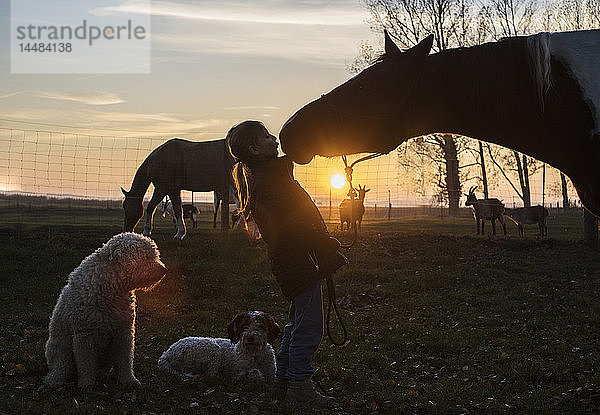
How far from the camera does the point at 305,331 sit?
5.16 metres

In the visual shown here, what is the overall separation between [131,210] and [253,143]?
10.8 meters

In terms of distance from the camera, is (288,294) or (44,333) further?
(44,333)

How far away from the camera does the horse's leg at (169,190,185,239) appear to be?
1572cm

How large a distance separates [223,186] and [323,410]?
11883mm

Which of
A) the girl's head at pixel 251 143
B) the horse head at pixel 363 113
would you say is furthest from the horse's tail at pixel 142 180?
the horse head at pixel 363 113

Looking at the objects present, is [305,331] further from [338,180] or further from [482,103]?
[482,103]

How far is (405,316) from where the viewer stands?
10.1 metres

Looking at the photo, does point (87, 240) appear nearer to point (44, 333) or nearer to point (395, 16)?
point (44, 333)

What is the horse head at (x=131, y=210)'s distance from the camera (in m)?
15.1

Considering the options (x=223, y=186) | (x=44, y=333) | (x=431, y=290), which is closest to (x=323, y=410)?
(x=44, y=333)

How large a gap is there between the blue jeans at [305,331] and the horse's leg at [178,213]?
10734mm

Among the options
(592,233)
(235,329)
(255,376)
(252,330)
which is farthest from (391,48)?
(592,233)

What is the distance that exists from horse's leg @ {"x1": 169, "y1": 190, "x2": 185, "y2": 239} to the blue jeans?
10734 mm

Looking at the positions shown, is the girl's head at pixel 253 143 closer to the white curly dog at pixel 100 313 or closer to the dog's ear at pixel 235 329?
the white curly dog at pixel 100 313
